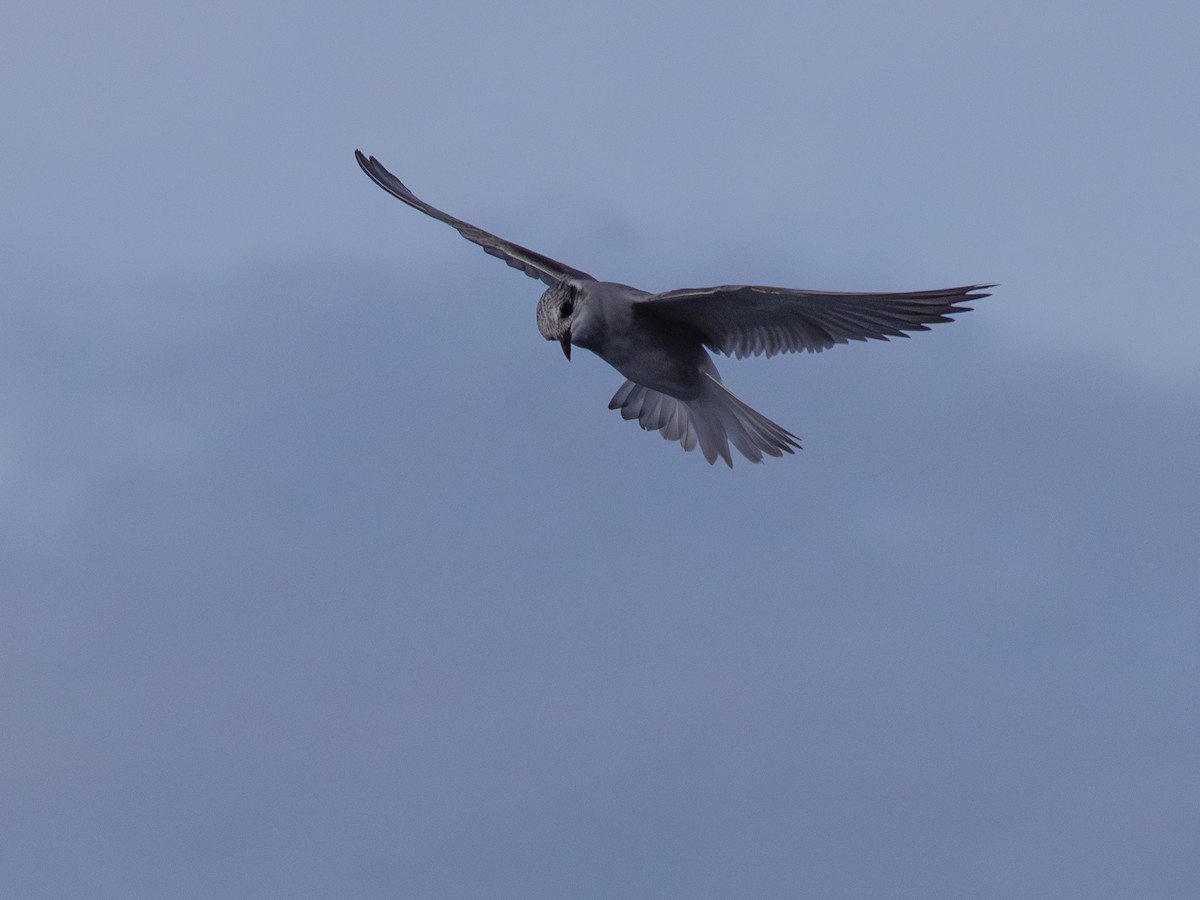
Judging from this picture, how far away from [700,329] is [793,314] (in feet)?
3.12

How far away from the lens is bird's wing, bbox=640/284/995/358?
11672mm

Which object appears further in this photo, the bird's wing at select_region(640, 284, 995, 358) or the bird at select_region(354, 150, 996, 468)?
the bird at select_region(354, 150, 996, 468)

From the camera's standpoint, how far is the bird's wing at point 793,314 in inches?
460

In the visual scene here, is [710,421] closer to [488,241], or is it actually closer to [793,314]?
[793,314]

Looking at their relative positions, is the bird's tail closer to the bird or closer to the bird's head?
the bird

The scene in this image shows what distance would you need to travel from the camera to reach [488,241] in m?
15.4

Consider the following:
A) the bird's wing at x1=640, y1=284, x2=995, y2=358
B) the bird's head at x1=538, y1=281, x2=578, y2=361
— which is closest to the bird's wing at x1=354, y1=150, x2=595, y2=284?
the bird's head at x1=538, y1=281, x2=578, y2=361

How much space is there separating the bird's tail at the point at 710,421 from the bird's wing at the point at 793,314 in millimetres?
681

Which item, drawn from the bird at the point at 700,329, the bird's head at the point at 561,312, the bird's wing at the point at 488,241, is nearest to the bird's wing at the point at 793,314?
the bird at the point at 700,329

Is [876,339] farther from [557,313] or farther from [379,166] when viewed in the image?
[379,166]

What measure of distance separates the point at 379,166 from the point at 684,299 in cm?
511

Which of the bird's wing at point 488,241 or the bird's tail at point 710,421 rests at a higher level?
the bird's wing at point 488,241

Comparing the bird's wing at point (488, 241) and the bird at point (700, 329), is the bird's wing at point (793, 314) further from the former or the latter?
the bird's wing at point (488, 241)

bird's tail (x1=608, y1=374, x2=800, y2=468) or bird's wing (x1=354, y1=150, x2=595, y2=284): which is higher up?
bird's wing (x1=354, y1=150, x2=595, y2=284)
